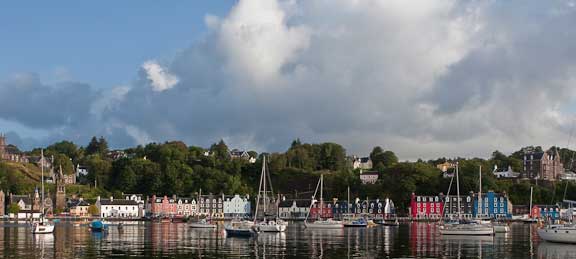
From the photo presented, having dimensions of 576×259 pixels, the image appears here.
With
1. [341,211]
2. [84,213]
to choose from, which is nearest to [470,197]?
[341,211]

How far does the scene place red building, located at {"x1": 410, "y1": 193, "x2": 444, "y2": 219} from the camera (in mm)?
172875

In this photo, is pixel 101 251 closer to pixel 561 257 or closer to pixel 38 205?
pixel 561 257

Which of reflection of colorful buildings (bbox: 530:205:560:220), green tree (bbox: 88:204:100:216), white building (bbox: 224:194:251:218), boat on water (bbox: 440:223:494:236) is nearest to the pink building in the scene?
white building (bbox: 224:194:251:218)

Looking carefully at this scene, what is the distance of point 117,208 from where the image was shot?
18600cm

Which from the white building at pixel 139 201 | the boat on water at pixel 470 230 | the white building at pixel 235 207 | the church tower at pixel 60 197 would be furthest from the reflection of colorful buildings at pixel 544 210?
the church tower at pixel 60 197

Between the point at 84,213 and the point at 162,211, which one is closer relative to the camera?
the point at 84,213

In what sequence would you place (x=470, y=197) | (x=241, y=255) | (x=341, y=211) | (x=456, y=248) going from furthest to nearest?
(x=341, y=211), (x=470, y=197), (x=456, y=248), (x=241, y=255)

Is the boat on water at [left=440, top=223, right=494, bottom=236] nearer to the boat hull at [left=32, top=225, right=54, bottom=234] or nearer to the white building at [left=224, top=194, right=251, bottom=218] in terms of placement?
the boat hull at [left=32, top=225, right=54, bottom=234]

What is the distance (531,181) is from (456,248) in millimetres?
142667

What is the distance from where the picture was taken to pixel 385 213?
177375 millimetres

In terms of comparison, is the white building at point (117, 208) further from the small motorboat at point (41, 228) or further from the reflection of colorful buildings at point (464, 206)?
the small motorboat at point (41, 228)

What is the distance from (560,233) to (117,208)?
135 m

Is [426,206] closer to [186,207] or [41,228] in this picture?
[186,207]

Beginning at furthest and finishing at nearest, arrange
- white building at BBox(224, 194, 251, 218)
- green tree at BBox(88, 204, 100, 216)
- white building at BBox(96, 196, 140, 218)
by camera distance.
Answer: white building at BBox(224, 194, 251, 218) < white building at BBox(96, 196, 140, 218) < green tree at BBox(88, 204, 100, 216)
